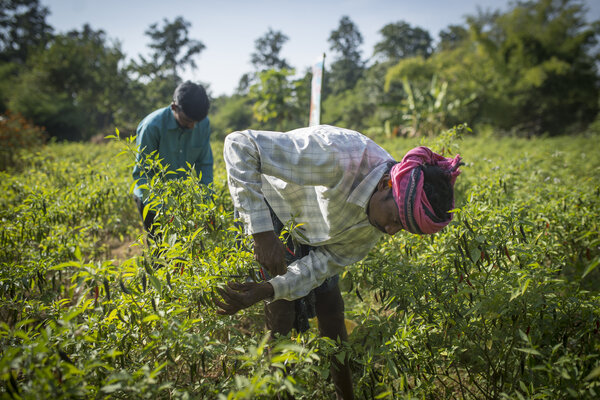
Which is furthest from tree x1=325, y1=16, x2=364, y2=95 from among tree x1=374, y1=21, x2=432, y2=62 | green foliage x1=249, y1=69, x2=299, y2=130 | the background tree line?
green foliage x1=249, y1=69, x2=299, y2=130

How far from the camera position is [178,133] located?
2.79 m

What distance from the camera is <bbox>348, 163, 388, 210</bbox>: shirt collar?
150 cm

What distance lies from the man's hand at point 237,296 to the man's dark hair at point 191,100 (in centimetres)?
170

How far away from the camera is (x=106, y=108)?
22547mm

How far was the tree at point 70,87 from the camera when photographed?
1770cm

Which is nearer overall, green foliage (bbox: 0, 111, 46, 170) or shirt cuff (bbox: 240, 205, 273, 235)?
shirt cuff (bbox: 240, 205, 273, 235)

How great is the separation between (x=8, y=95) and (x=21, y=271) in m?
22.9

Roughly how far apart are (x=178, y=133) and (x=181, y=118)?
163mm

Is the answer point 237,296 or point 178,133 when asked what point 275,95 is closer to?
point 178,133

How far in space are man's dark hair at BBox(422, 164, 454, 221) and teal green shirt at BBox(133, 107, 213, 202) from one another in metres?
1.68

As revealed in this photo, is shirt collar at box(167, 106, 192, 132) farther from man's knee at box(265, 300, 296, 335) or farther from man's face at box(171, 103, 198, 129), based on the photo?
man's knee at box(265, 300, 296, 335)

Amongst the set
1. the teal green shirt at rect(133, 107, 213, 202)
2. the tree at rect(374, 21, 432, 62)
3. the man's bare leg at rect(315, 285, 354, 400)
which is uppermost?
the tree at rect(374, 21, 432, 62)

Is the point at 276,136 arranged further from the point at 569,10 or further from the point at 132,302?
the point at 569,10

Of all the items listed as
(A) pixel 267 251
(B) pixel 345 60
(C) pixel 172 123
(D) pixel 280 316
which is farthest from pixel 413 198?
(B) pixel 345 60
